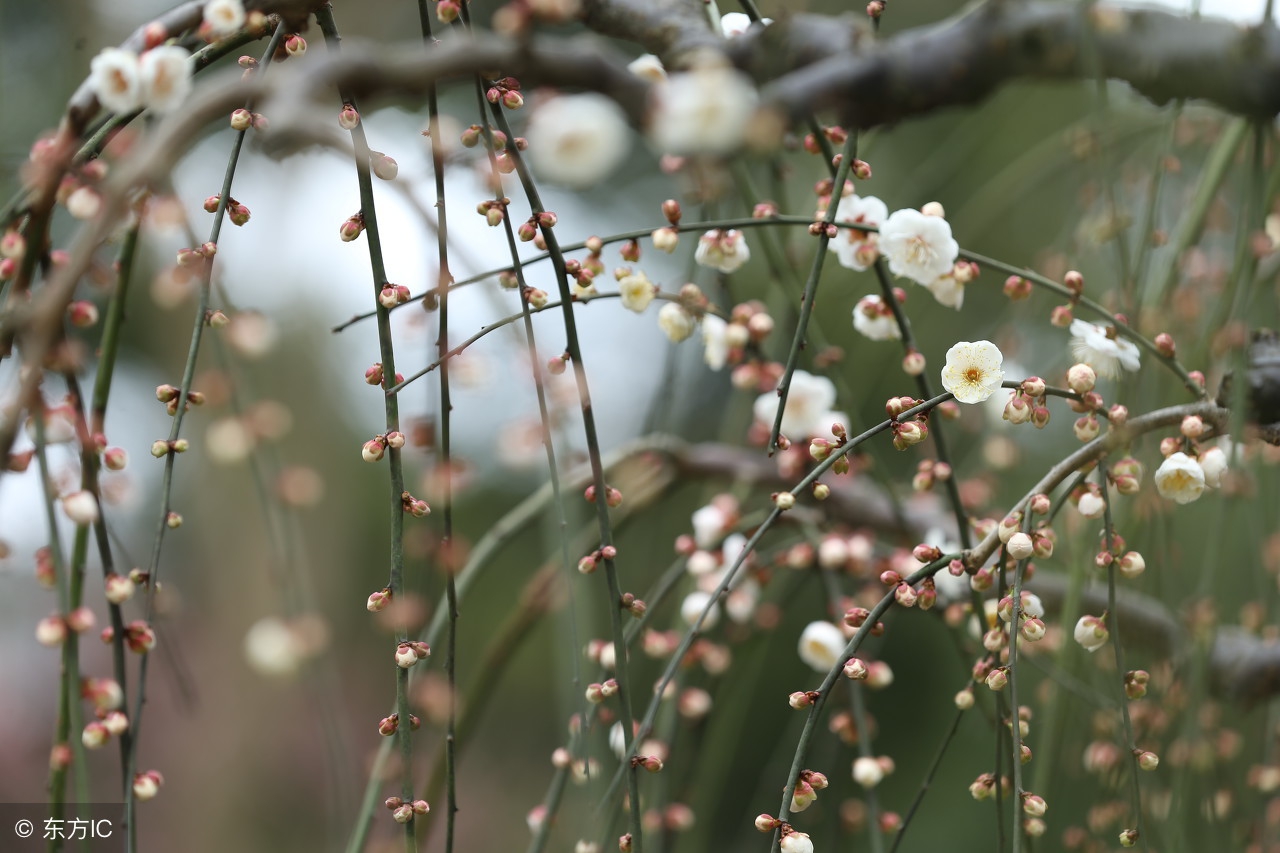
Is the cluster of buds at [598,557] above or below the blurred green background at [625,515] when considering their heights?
below

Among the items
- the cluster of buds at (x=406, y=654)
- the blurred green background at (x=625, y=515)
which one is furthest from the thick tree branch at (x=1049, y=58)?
the cluster of buds at (x=406, y=654)

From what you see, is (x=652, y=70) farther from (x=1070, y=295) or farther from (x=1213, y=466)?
(x=1213, y=466)

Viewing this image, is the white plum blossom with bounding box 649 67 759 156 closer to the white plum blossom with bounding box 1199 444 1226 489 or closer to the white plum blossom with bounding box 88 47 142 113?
the white plum blossom with bounding box 88 47 142 113

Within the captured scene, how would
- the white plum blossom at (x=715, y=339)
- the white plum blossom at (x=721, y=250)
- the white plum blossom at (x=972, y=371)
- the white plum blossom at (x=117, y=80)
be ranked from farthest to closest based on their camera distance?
1. the white plum blossom at (x=715, y=339)
2. the white plum blossom at (x=721, y=250)
3. the white plum blossom at (x=972, y=371)
4. the white plum blossom at (x=117, y=80)

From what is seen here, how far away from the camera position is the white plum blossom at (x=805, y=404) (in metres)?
0.84

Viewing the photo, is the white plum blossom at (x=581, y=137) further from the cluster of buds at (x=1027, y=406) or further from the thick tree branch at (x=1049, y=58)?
the cluster of buds at (x=1027, y=406)

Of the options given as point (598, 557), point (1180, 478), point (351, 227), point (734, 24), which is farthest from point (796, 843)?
point (734, 24)

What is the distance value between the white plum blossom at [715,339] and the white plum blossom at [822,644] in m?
0.22

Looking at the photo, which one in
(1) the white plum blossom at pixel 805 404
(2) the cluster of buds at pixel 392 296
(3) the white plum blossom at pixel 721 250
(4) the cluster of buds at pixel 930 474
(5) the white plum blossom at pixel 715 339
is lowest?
(4) the cluster of buds at pixel 930 474

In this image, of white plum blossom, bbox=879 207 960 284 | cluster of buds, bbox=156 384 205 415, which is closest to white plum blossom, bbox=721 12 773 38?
white plum blossom, bbox=879 207 960 284

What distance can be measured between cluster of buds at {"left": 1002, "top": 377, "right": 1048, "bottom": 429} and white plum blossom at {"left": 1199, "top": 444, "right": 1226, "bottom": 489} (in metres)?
0.10

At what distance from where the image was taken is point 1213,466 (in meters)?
0.55

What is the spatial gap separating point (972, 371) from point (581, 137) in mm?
262

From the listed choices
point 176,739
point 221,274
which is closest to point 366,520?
point 176,739
